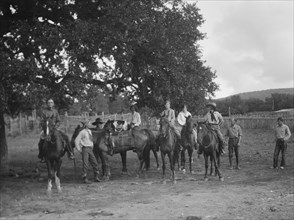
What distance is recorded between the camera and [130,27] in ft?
43.9

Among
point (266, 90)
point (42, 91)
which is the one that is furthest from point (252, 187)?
point (266, 90)

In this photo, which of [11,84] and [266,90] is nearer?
[11,84]

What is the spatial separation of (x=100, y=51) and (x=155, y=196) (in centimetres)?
536

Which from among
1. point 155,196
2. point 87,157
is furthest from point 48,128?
point 155,196

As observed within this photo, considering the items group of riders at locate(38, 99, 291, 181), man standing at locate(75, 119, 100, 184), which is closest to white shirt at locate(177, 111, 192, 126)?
group of riders at locate(38, 99, 291, 181)

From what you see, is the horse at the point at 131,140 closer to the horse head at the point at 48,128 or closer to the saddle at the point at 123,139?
the saddle at the point at 123,139

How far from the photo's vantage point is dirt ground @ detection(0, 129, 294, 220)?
32.7 feet

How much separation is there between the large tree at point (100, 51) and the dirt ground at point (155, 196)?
314 centimetres

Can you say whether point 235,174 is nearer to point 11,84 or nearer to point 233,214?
point 233,214

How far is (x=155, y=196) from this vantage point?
12.2 m

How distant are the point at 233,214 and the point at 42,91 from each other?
730cm

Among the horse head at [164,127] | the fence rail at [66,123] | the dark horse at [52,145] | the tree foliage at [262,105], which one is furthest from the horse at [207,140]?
the tree foliage at [262,105]

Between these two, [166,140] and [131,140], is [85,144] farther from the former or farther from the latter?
[166,140]

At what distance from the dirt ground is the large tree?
314 cm
